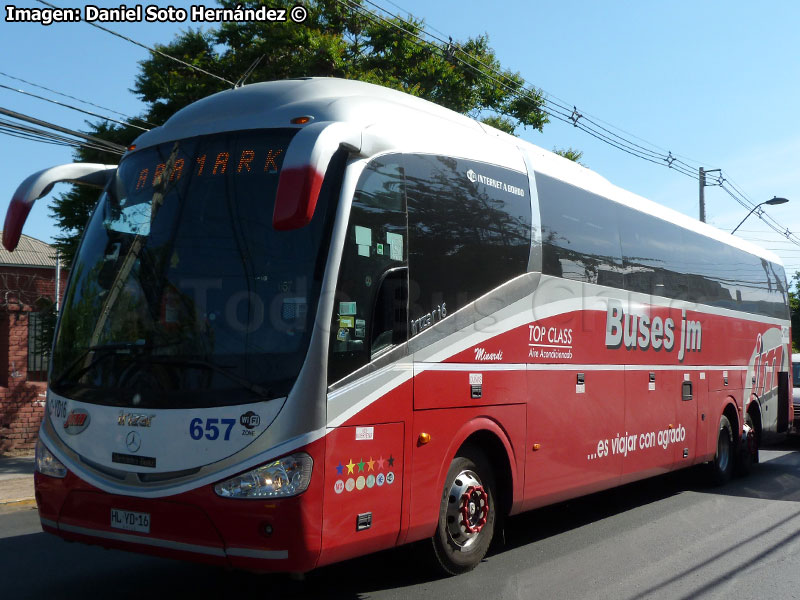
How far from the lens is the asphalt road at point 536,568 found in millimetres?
6500

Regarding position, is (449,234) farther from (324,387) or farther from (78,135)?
(78,135)

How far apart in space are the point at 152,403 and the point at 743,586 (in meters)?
4.80

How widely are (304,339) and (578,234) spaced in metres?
4.39

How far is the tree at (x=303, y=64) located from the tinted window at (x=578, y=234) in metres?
8.58

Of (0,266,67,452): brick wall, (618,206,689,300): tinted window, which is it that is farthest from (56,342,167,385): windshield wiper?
(0,266,67,452): brick wall

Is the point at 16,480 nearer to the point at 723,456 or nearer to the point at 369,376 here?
the point at 369,376

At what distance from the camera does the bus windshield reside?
17.5 feet

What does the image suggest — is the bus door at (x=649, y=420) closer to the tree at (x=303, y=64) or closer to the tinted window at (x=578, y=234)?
the tinted window at (x=578, y=234)

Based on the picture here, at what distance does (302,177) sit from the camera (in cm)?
465

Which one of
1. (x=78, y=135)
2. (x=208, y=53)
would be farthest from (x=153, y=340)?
(x=208, y=53)

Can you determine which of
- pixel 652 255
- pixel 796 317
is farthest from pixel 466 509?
pixel 796 317

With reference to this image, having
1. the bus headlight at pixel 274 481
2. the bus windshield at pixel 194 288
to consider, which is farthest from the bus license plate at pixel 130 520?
the bus windshield at pixel 194 288

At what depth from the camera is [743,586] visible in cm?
682

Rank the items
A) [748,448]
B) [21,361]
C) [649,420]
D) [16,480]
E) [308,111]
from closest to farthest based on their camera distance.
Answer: [308,111] → [649,420] → [16,480] → [748,448] → [21,361]
